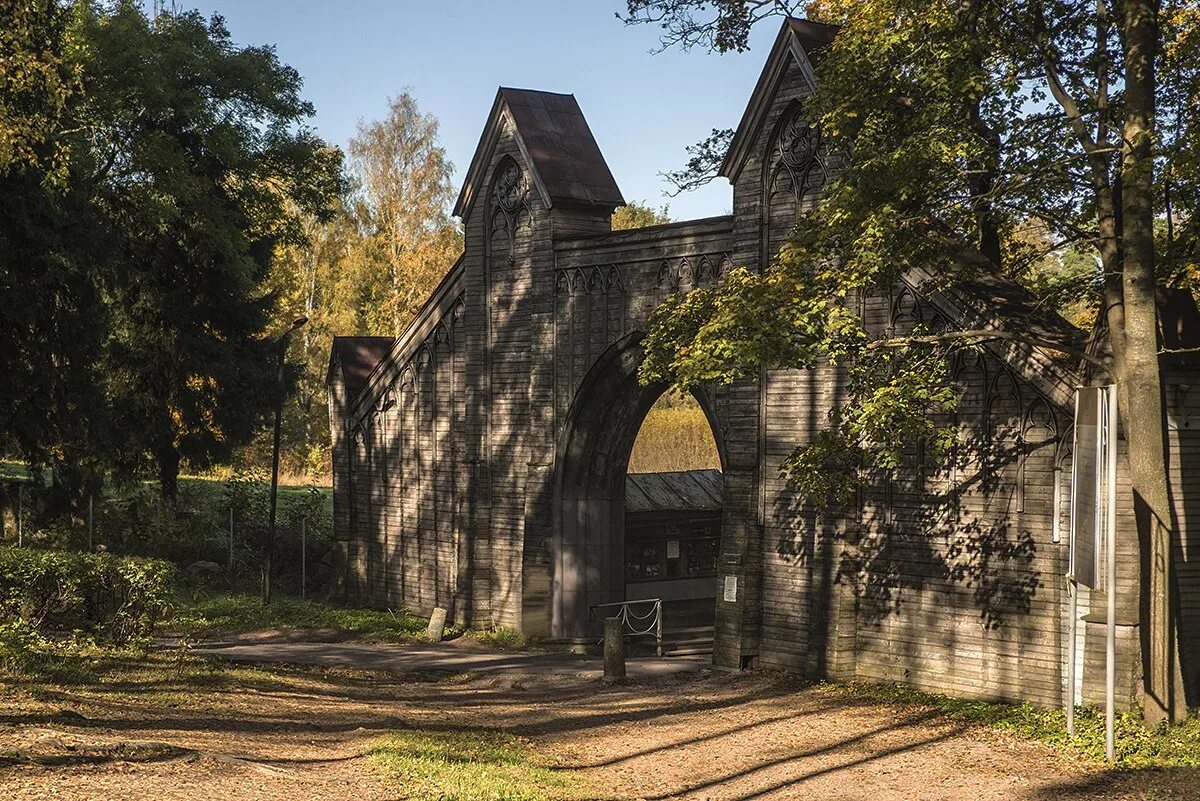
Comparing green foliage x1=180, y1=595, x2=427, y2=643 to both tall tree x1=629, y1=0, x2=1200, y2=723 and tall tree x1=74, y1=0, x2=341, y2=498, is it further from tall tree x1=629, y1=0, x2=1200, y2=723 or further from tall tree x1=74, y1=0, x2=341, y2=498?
tall tree x1=629, y1=0, x2=1200, y2=723

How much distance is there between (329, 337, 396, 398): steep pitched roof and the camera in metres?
30.3

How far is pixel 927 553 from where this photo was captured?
18.3 meters

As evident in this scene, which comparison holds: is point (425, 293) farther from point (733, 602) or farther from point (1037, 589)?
point (1037, 589)

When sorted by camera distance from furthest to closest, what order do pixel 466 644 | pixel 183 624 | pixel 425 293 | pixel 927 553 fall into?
pixel 425 293, pixel 466 644, pixel 183 624, pixel 927 553

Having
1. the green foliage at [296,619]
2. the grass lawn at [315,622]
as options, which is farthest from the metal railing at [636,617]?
the green foliage at [296,619]

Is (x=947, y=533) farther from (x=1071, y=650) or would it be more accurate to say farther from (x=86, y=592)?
(x=86, y=592)

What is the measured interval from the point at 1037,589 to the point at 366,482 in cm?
1736

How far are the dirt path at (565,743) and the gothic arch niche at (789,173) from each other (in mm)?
7241

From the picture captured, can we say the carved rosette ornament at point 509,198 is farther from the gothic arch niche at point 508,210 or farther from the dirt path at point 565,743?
the dirt path at point 565,743

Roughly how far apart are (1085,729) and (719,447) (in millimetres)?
8375

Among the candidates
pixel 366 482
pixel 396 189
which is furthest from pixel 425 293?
pixel 366 482

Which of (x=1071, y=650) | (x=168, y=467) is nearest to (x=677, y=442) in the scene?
(x=168, y=467)

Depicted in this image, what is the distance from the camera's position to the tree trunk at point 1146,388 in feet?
47.6

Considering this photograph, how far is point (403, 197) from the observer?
184ft
